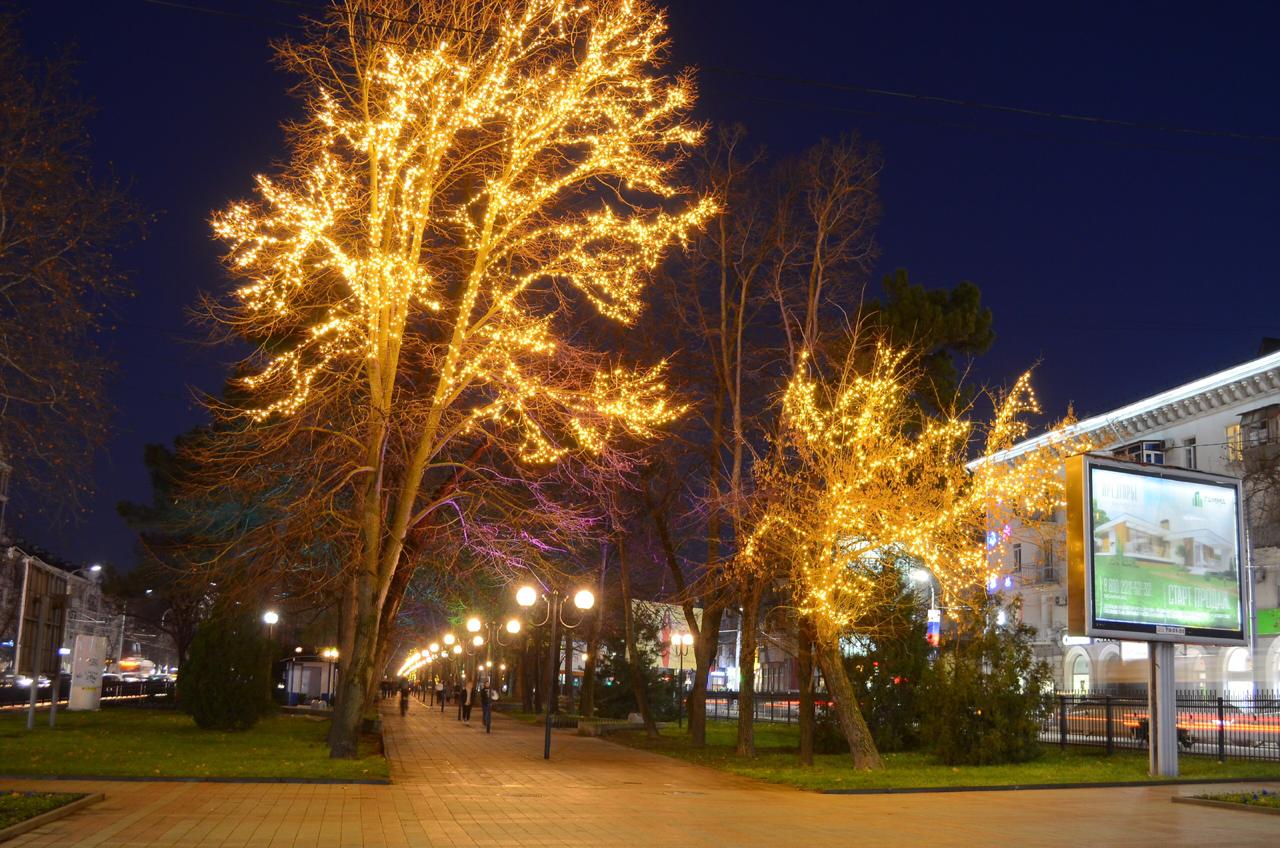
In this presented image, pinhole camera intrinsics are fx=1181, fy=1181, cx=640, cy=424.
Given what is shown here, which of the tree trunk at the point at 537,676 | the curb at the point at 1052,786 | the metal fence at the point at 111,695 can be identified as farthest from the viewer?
the tree trunk at the point at 537,676

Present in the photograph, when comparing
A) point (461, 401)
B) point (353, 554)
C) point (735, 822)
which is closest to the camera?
point (735, 822)

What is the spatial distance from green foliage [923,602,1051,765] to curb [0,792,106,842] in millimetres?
16510

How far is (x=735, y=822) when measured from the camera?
1443 cm

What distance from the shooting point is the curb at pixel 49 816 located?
11500mm

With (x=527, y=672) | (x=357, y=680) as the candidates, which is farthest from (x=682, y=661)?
(x=357, y=680)

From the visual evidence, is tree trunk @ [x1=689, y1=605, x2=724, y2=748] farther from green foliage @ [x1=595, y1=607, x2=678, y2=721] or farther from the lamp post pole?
green foliage @ [x1=595, y1=607, x2=678, y2=721]

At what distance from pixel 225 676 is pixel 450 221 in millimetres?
14396

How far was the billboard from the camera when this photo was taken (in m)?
21.5

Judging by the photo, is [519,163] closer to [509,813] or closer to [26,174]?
[26,174]

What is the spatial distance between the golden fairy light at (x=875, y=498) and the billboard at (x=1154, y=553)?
6.31 feet

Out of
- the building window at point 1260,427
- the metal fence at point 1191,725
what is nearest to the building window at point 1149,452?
the building window at point 1260,427

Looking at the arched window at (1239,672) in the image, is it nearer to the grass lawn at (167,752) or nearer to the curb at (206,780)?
the grass lawn at (167,752)

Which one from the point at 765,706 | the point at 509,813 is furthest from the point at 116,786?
the point at 765,706

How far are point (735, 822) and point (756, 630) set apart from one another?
1321 cm
